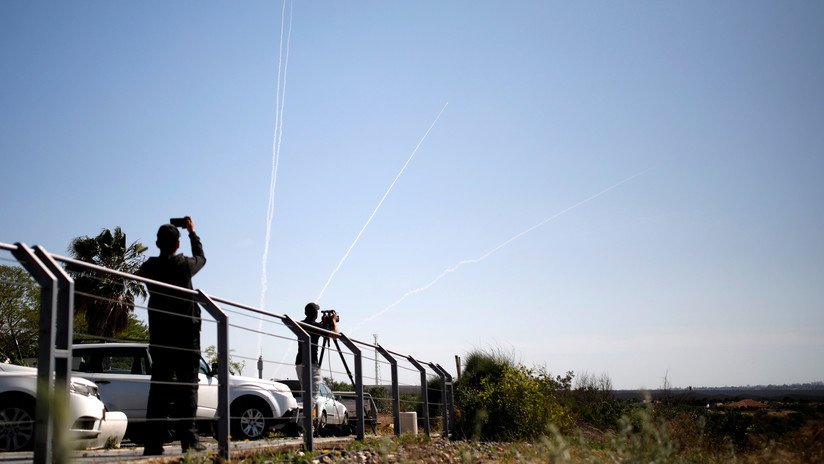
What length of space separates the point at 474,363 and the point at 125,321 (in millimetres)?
15844

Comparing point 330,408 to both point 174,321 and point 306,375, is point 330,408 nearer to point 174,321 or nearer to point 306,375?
point 306,375

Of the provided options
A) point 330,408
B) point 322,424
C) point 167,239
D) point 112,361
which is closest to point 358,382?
point 167,239

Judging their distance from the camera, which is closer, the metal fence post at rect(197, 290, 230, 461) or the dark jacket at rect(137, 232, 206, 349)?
the metal fence post at rect(197, 290, 230, 461)

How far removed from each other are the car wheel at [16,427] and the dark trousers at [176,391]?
164cm

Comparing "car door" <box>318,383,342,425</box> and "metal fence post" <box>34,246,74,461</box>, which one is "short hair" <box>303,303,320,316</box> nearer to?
"car door" <box>318,383,342,425</box>

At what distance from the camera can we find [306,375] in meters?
7.63

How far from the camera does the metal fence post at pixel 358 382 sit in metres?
9.11

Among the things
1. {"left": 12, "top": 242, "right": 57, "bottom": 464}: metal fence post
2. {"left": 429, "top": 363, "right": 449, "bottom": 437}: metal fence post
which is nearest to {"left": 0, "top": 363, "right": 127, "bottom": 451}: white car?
{"left": 12, "top": 242, "right": 57, "bottom": 464}: metal fence post

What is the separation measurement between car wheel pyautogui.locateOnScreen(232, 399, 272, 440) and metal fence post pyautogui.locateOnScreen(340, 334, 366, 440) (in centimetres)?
247

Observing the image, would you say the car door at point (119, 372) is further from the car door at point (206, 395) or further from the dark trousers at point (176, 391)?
the dark trousers at point (176, 391)

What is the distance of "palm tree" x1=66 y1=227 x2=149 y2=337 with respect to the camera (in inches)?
1102

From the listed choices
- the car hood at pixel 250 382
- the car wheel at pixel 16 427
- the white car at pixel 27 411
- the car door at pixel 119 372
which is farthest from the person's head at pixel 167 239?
the car hood at pixel 250 382

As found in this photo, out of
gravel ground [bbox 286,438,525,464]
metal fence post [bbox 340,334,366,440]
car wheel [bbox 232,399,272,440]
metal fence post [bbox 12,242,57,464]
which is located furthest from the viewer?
car wheel [bbox 232,399,272,440]

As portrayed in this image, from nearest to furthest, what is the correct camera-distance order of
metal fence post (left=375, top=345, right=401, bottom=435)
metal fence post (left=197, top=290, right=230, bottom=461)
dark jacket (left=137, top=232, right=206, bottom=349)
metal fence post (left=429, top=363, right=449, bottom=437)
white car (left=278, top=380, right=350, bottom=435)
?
metal fence post (left=197, top=290, right=230, bottom=461)
dark jacket (left=137, top=232, right=206, bottom=349)
metal fence post (left=375, top=345, right=401, bottom=435)
white car (left=278, top=380, right=350, bottom=435)
metal fence post (left=429, top=363, right=449, bottom=437)
